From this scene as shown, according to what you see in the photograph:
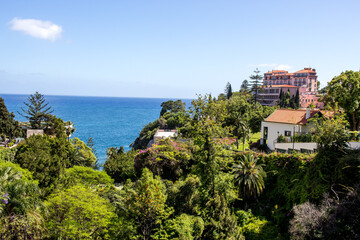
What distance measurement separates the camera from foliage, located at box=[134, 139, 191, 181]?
92.9ft

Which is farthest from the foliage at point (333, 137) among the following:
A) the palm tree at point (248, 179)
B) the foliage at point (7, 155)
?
the foliage at point (7, 155)

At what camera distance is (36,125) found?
5384cm

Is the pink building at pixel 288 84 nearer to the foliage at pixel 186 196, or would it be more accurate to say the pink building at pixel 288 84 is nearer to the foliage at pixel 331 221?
the foliage at pixel 186 196

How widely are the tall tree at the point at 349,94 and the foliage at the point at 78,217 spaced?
2812 cm

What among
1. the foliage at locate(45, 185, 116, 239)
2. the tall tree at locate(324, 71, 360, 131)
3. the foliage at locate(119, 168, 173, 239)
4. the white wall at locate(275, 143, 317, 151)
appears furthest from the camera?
the tall tree at locate(324, 71, 360, 131)

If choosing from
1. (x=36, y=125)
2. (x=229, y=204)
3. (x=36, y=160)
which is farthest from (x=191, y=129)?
(x=36, y=125)

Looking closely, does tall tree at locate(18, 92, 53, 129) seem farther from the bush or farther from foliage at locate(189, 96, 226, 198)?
the bush

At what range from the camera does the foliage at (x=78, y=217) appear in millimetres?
16969

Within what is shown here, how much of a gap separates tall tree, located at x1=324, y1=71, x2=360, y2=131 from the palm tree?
16.7 metres

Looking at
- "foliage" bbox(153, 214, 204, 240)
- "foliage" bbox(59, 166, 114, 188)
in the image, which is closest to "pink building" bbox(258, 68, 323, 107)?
"foliage" bbox(59, 166, 114, 188)

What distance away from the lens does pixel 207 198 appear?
21.0 m

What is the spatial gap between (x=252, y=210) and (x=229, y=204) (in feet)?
6.76

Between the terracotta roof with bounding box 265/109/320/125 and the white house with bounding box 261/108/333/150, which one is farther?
the terracotta roof with bounding box 265/109/320/125

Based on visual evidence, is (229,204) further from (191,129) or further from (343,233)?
(343,233)
